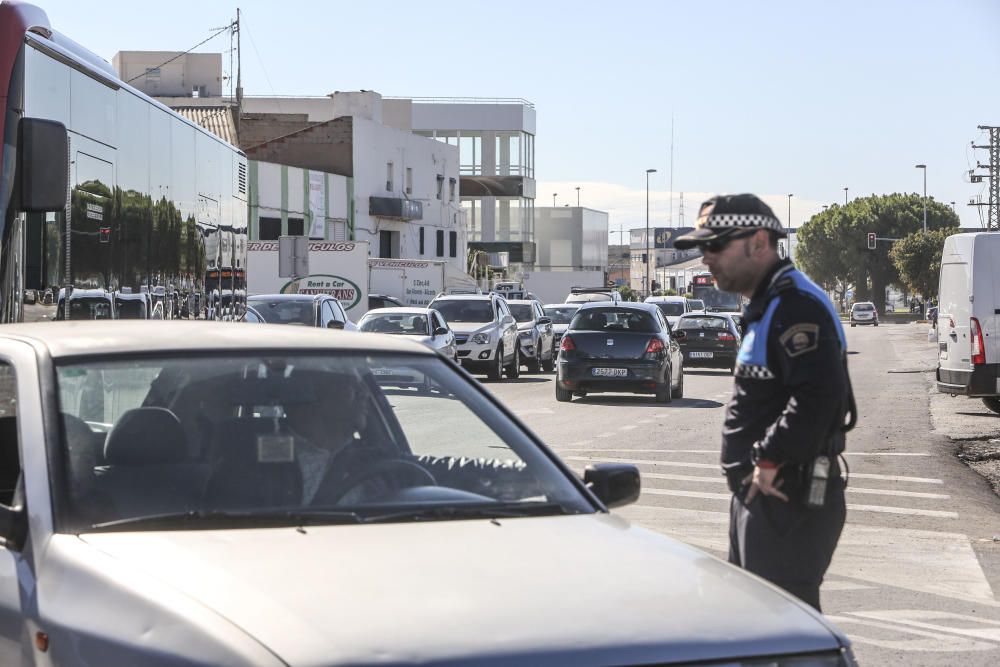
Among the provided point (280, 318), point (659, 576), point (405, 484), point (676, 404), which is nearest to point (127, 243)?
point (405, 484)

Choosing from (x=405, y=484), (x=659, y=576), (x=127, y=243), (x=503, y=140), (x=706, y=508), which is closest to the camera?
(x=659, y=576)

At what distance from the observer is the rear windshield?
25348 millimetres

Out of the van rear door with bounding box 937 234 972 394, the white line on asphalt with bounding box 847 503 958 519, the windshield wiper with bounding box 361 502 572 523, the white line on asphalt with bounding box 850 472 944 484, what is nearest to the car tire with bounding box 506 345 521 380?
the van rear door with bounding box 937 234 972 394

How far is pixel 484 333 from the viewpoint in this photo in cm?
3150

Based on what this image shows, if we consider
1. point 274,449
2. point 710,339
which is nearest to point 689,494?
point 274,449

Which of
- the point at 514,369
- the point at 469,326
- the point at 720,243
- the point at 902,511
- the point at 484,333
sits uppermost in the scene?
the point at 720,243

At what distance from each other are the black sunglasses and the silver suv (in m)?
A: 25.7

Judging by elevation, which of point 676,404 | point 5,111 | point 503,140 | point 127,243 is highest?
point 503,140

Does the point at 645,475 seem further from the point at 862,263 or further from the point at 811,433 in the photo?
the point at 862,263

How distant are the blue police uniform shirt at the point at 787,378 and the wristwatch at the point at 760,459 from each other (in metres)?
0.01

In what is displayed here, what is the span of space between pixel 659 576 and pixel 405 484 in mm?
1066

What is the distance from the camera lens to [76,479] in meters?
4.21

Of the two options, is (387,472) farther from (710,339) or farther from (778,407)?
(710,339)

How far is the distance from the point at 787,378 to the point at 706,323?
1267 inches
